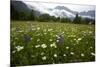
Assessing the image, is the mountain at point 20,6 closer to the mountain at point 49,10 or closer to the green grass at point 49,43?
the mountain at point 49,10

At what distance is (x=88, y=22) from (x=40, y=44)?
0.68m

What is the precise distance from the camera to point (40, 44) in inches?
76.9

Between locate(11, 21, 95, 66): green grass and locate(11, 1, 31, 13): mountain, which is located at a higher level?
locate(11, 1, 31, 13): mountain

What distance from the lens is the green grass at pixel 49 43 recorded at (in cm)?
187

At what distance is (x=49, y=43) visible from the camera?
1.99 metres

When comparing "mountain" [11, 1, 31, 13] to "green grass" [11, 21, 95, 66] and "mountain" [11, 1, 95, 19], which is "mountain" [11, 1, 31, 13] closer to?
"mountain" [11, 1, 95, 19]

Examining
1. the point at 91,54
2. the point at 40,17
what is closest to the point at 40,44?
the point at 40,17

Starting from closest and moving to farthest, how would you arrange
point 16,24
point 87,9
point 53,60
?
point 16,24 → point 53,60 → point 87,9

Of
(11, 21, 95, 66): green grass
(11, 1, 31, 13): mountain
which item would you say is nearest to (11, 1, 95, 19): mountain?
(11, 1, 31, 13): mountain

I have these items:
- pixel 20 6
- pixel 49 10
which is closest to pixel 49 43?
pixel 49 10

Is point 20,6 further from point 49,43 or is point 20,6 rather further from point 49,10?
point 49,43

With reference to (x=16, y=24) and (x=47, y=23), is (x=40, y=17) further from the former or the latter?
(x=16, y=24)

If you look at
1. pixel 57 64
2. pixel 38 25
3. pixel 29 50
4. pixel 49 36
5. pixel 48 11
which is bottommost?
pixel 57 64

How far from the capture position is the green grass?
1.87 m
